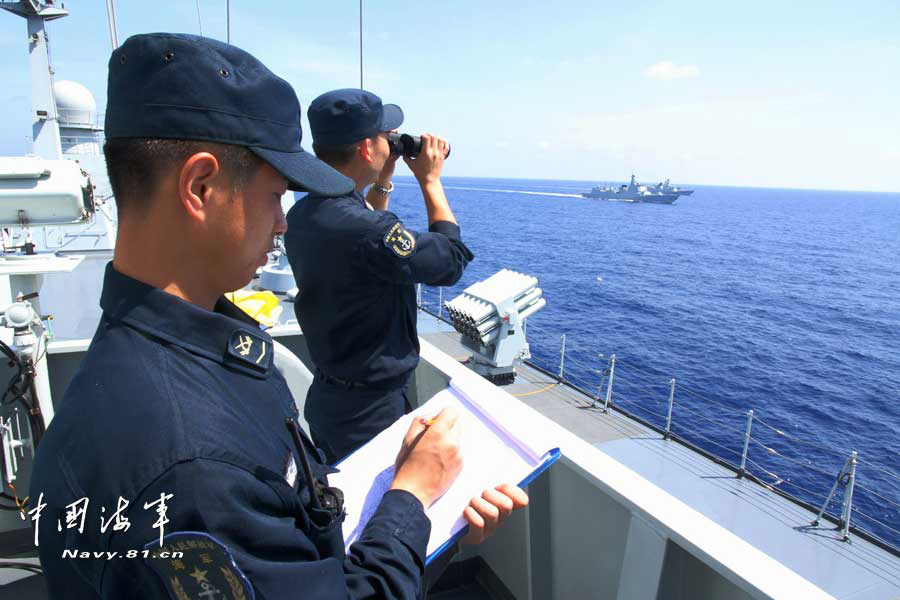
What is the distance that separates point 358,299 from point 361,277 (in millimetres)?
99

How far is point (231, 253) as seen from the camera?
3.14 ft

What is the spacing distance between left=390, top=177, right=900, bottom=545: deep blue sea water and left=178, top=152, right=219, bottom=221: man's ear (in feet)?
21.4

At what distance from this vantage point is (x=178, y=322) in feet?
2.95

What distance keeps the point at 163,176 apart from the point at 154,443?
0.43 m

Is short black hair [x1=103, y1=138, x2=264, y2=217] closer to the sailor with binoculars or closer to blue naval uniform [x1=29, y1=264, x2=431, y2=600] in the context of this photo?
blue naval uniform [x1=29, y1=264, x2=431, y2=600]

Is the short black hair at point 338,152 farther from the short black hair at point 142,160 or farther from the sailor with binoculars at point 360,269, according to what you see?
the short black hair at point 142,160

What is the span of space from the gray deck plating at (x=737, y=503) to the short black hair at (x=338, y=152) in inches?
278

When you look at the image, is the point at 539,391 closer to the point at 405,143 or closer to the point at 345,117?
the point at 405,143

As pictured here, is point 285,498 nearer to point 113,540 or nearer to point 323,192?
point 113,540

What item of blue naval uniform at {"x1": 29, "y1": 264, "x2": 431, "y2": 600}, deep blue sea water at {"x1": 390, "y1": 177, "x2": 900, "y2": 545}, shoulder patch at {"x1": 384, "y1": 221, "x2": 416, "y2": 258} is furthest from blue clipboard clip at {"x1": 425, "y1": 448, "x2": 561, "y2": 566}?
deep blue sea water at {"x1": 390, "y1": 177, "x2": 900, "y2": 545}

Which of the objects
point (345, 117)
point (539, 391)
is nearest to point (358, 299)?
point (345, 117)

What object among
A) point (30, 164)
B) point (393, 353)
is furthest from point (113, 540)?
point (30, 164)

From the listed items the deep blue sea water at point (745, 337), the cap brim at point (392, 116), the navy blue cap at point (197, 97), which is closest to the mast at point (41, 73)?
the cap brim at point (392, 116)

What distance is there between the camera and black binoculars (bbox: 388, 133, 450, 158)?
2387mm
